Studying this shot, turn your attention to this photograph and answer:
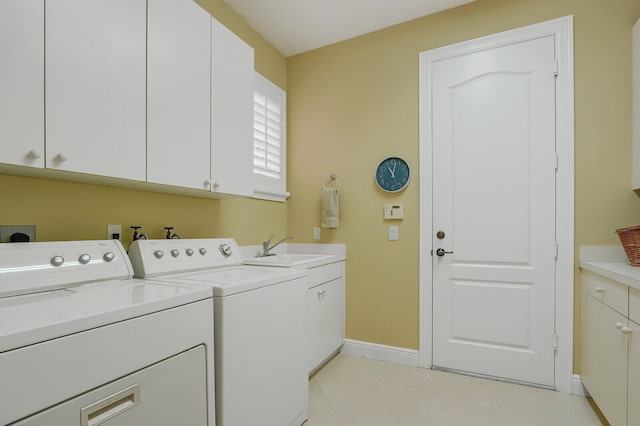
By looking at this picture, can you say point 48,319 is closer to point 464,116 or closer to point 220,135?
point 220,135

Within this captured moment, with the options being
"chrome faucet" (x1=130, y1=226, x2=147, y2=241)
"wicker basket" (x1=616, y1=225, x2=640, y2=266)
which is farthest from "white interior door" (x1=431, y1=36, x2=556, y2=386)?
"chrome faucet" (x1=130, y1=226, x2=147, y2=241)

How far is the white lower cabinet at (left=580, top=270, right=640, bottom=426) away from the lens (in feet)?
4.77

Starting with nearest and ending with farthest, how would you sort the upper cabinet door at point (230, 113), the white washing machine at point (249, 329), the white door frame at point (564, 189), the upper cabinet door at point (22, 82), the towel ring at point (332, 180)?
the upper cabinet door at point (22, 82) < the white washing machine at point (249, 329) < the upper cabinet door at point (230, 113) < the white door frame at point (564, 189) < the towel ring at point (332, 180)

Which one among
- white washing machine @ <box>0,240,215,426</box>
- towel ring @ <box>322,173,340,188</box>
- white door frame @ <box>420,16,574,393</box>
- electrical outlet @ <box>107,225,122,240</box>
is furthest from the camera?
towel ring @ <box>322,173,340,188</box>

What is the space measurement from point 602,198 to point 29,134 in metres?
2.97

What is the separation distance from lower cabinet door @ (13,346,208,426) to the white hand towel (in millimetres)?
1778

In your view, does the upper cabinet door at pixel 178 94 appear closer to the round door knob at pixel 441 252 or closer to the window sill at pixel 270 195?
the window sill at pixel 270 195

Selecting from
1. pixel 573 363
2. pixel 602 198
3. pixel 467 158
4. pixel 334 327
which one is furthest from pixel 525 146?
pixel 334 327

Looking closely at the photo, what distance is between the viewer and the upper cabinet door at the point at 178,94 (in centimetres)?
151

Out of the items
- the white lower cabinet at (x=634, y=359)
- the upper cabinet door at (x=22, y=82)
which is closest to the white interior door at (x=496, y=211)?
the white lower cabinet at (x=634, y=359)

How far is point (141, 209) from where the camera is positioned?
1868 millimetres

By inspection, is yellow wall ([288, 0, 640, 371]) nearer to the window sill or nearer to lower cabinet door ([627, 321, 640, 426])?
the window sill

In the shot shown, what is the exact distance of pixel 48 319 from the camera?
2.72ft

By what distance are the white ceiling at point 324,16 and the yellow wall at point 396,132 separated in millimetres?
91
